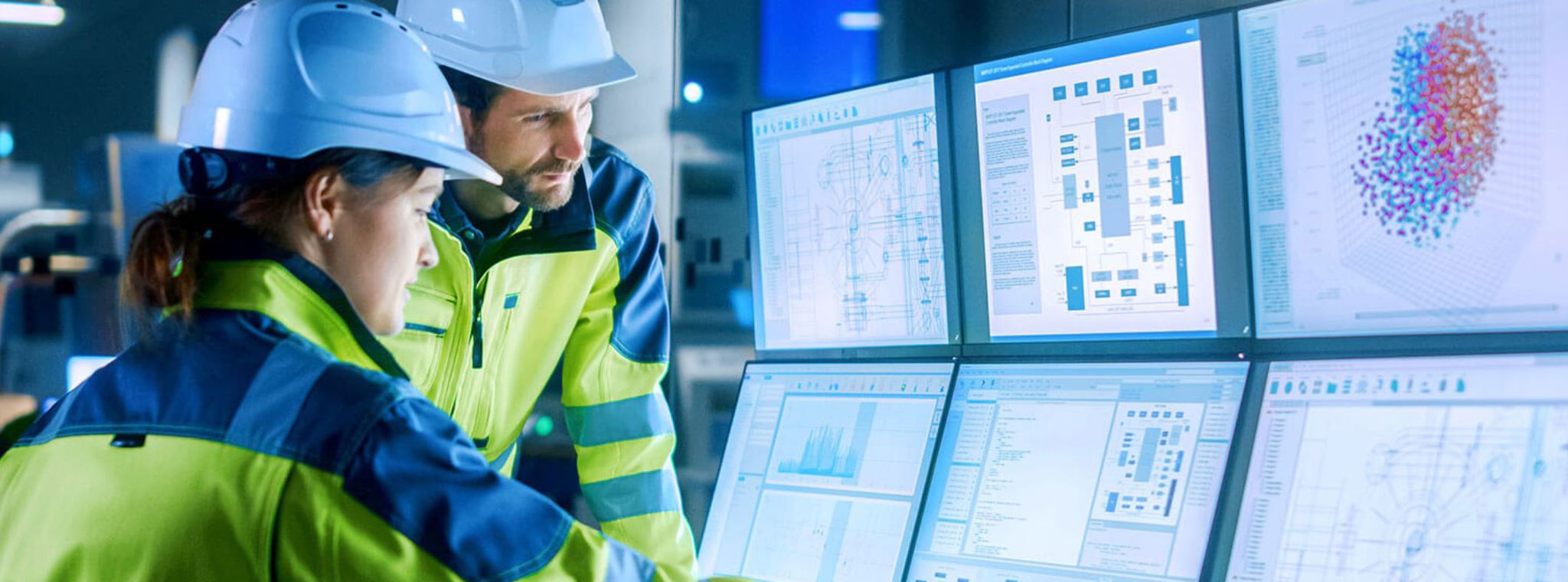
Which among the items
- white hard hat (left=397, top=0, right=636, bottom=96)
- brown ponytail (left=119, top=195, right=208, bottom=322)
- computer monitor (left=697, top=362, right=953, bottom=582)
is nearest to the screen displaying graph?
computer monitor (left=697, top=362, right=953, bottom=582)

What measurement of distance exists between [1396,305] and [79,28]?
4019 mm

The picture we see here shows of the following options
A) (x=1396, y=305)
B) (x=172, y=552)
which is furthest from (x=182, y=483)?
(x=1396, y=305)

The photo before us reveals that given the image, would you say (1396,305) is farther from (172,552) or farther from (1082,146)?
(172,552)

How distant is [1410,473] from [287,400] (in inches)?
43.9

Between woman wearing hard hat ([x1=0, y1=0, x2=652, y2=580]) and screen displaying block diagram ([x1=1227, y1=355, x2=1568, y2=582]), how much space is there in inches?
29.0

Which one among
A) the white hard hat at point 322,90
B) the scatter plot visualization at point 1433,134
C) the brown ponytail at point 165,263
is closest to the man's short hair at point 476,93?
the white hard hat at point 322,90

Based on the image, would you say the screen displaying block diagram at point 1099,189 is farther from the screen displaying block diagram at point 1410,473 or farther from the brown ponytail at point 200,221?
the brown ponytail at point 200,221

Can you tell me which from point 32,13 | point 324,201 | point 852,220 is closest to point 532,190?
point 852,220

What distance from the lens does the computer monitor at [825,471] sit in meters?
1.91

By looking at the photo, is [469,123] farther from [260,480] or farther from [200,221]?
[260,480]

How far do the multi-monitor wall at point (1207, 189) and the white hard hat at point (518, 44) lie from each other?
1.13ft

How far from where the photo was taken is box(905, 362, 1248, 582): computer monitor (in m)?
1.61

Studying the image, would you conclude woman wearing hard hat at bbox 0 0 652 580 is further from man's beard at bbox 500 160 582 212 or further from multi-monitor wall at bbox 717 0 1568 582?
multi-monitor wall at bbox 717 0 1568 582

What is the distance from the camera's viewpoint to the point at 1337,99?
5.13 ft
